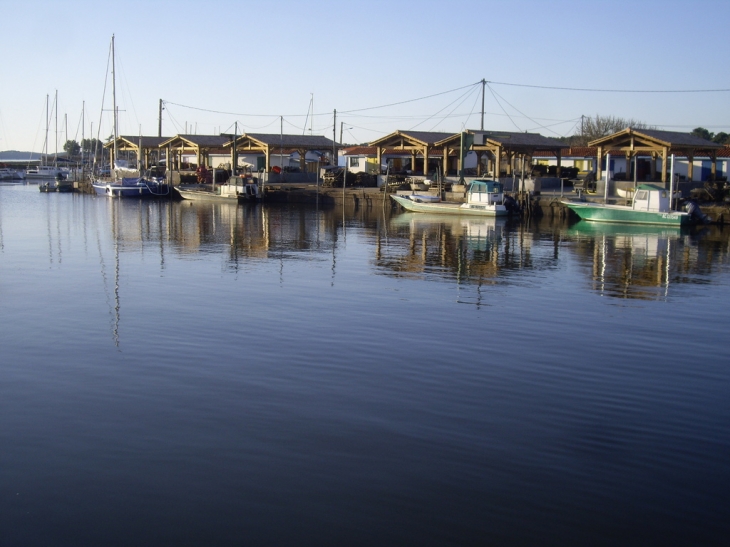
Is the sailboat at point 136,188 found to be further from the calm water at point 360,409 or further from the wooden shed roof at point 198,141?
the calm water at point 360,409

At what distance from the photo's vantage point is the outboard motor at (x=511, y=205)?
152ft

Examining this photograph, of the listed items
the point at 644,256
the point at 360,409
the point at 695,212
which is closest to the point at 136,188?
the point at 695,212

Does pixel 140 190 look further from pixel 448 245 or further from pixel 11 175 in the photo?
pixel 11 175

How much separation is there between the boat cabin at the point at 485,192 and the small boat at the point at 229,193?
17652 mm

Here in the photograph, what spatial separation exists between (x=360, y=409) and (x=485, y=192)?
3780 cm

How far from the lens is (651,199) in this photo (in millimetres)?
40781

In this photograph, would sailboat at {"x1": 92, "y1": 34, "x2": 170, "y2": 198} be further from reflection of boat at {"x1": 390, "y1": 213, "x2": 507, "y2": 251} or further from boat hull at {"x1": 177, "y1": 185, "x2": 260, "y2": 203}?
reflection of boat at {"x1": 390, "y1": 213, "x2": 507, "y2": 251}

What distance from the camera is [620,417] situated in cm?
970

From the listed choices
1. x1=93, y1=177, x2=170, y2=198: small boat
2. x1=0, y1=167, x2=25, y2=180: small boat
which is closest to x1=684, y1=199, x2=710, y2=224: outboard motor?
x1=93, y1=177, x2=170, y2=198: small boat

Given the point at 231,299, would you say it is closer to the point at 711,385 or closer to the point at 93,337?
the point at 93,337

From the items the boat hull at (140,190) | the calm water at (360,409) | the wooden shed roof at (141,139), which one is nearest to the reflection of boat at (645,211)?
the calm water at (360,409)

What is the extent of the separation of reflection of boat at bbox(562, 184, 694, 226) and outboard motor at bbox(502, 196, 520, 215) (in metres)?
4.89

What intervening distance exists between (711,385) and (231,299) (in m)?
10.2

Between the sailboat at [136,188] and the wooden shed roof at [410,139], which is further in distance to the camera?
the sailboat at [136,188]
